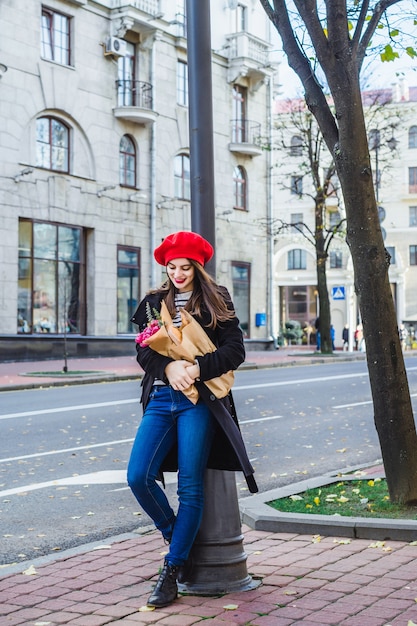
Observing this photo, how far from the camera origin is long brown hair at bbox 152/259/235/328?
16.7 ft

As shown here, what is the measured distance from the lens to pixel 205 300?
16.8 feet

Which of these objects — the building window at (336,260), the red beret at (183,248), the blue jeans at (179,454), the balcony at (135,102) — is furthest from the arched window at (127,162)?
the building window at (336,260)

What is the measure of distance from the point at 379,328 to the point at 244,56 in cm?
3545

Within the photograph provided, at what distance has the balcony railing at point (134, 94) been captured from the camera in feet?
116

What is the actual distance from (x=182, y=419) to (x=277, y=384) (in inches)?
663

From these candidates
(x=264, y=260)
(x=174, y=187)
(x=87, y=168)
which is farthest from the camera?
(x=264, y=260)

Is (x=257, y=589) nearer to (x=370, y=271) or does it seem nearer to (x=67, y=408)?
(x=370, y=271)

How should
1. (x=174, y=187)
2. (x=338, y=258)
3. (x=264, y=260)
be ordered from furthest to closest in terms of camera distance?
(x=338, y=258) → (x=264, y=260) → (x=174, y=187)

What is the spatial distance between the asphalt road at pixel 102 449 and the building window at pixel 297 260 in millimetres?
50177

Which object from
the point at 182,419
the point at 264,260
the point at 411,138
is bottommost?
the point at 182,419

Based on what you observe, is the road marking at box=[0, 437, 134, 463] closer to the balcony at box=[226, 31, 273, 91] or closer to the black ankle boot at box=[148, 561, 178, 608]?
the black ankle boot at box=[148, 561, 178, 608]

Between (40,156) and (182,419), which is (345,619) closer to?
(182,419)

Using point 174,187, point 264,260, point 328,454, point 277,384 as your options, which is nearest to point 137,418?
point 328,454

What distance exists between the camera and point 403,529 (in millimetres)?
6152
